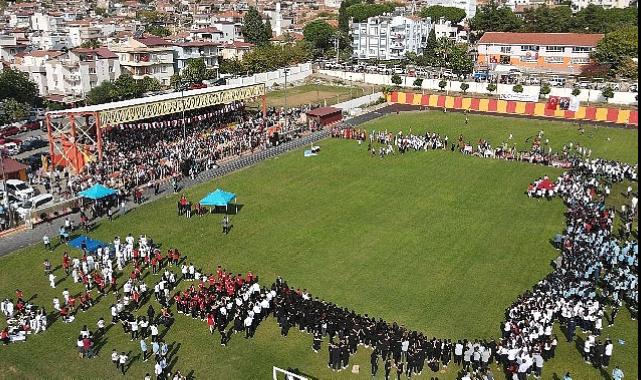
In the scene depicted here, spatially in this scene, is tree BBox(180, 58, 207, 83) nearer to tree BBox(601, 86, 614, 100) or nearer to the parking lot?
the parking lot

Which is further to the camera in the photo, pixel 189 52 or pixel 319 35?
pixel 319 35

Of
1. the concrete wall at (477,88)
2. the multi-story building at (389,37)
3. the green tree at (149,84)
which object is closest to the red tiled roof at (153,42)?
the green tree at (149,84)

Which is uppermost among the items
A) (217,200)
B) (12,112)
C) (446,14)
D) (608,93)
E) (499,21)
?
(446,14)

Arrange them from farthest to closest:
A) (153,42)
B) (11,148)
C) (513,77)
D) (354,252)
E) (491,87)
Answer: (153,42), (513,77), (491,87), (11,148), (354,252)

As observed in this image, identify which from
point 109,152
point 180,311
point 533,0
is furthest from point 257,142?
point 533,0

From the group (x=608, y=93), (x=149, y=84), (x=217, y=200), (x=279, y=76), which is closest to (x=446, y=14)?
(x=279, y=76)

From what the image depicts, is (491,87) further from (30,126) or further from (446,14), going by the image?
(446,14)
